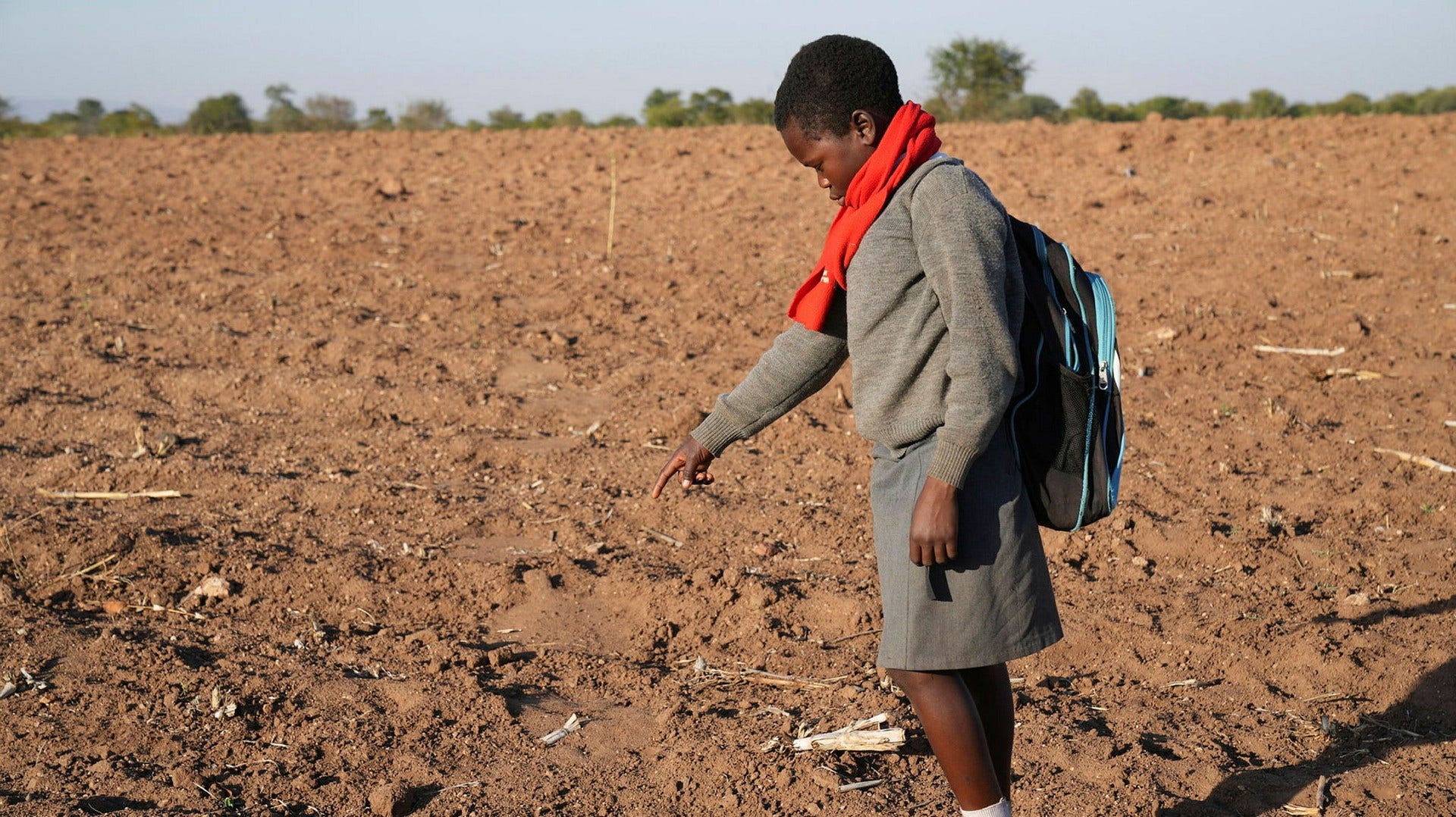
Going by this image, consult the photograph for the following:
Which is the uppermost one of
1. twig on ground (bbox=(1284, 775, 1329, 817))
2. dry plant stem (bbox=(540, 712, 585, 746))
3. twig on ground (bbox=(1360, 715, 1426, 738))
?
dry plant stem (bbox=(540, 712, 585, 746))

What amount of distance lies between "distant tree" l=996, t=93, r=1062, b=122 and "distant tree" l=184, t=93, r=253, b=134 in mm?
14886

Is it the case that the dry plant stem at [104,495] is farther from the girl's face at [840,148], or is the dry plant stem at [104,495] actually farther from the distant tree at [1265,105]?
the distant tree at [1265,105]

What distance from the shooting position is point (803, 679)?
3311mm

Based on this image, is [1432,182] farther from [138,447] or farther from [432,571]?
[138,447]

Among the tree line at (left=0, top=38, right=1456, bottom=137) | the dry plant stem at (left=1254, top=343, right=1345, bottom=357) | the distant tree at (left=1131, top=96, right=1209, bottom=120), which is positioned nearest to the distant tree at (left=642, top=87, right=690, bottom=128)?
the tree line at (left=0, top=38, right=1456, bottom=137)

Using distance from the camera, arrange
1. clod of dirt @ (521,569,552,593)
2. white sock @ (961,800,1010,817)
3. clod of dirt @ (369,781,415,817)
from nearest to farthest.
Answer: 1. white sock @ (961,800,1010,817)
2. clod of dirt @ (369,781,415,817)
3. clod of dirt @ (521,569,552,593)

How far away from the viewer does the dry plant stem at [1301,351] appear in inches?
242

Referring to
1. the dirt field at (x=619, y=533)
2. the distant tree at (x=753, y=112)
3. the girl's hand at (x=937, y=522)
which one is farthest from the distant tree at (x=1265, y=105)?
the girl's hand at (x=937, y=522)

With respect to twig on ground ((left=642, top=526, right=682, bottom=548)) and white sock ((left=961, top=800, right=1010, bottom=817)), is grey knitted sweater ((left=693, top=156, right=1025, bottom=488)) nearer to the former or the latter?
white sock ((left=961, top=800, right=1010, bottom=817))

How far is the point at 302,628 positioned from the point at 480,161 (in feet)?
29.5

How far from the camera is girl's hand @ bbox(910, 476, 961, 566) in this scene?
2.03 metres

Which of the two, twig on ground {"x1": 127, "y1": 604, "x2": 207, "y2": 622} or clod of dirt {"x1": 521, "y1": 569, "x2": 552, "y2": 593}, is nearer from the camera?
twig on ground {"x1": 127, "y1": 604, "x2": 207, "y2": 622}

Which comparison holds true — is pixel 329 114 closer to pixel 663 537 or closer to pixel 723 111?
pixel 723 111

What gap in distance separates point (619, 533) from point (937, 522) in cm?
237
